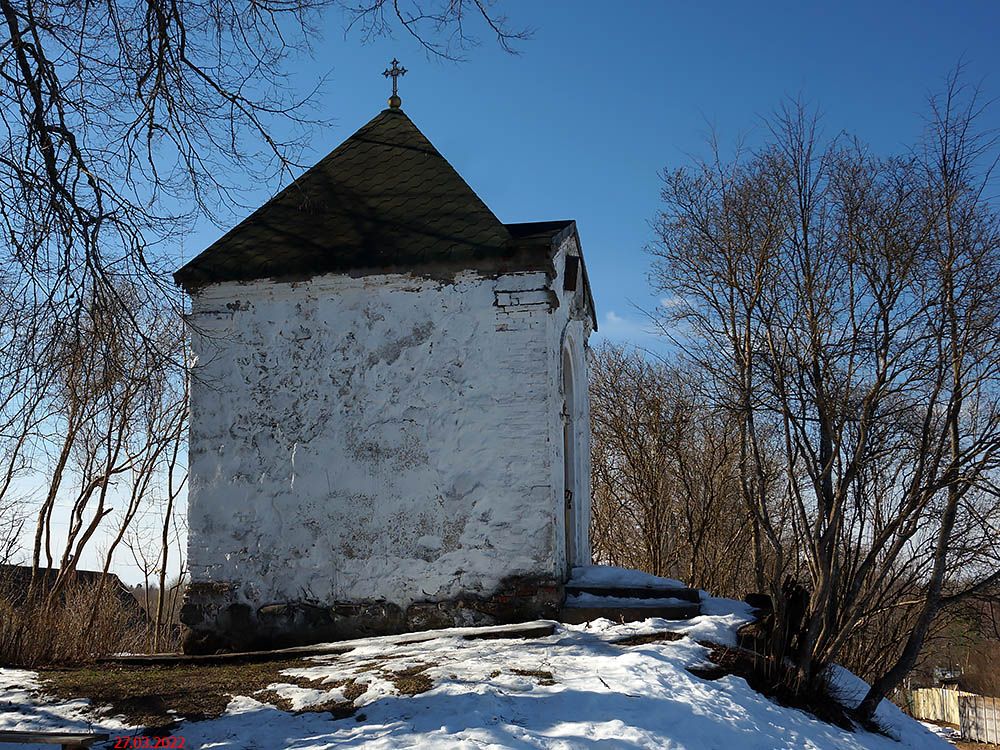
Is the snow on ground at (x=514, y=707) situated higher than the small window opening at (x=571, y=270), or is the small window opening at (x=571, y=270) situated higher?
the small window opening at (x=571, y=270)

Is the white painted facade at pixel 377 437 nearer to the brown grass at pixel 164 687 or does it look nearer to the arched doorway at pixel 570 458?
the arched doorway at pixel 570 458

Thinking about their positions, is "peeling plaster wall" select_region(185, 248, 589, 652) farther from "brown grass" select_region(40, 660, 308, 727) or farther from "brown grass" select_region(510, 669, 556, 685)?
"brown grass" select_region(510, 669, 556, 685)

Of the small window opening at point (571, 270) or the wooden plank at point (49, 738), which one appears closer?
the wooden plank at point (49, 738)

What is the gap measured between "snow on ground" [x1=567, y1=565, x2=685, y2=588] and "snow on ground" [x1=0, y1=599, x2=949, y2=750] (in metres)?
1.42

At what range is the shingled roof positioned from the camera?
9289mm

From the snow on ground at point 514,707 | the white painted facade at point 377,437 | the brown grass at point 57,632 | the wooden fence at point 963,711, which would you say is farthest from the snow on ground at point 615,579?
the wooden fence at point 963,711

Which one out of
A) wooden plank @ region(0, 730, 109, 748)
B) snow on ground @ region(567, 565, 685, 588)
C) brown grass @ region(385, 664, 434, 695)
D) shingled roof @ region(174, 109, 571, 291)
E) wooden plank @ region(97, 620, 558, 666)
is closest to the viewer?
wooden plank @ region(0, 730, 109, 748)

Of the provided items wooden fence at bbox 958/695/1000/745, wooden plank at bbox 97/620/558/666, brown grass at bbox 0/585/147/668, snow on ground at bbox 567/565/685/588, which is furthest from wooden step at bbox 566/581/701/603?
wooden fence at bbox 958/695/1000/745

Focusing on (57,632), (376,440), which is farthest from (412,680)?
(57,632)

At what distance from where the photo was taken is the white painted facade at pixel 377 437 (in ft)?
Answer: 28.8

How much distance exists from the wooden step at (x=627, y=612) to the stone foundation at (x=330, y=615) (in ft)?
0.52

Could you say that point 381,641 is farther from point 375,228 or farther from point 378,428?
point 375,228

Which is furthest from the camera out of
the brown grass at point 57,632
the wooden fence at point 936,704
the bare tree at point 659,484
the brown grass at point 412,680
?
the wooden fence at point 936,704

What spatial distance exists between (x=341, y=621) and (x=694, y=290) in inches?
224
